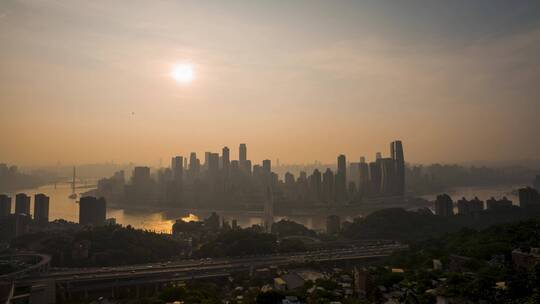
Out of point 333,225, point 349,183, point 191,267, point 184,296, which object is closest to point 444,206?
point 333,225

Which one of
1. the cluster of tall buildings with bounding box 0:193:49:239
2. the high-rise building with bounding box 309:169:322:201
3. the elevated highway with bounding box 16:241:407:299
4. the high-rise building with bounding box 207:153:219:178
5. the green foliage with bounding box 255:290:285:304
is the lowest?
the elevated highway with bounding box 16:241:407:299

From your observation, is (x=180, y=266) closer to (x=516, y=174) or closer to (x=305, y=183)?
(x=305, y=183)

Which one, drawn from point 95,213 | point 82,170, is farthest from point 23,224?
point 82,170

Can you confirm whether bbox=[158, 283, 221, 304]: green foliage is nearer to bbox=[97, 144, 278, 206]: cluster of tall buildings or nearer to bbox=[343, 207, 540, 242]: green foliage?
bbox=[343, 207, 540, 242]: green foliage

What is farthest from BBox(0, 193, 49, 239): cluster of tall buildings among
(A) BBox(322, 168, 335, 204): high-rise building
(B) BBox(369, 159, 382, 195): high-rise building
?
(B) BBox(369, 159, 382, 195): high-rise building

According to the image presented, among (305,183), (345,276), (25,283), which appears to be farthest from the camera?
(305,183)

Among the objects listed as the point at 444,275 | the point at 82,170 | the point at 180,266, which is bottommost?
the point at 180,266
